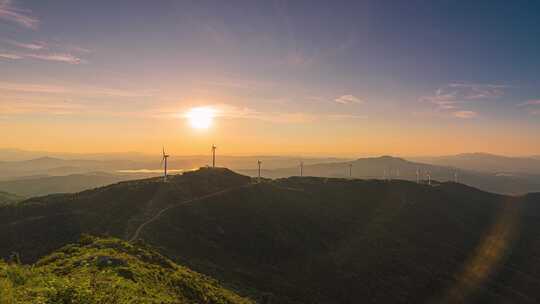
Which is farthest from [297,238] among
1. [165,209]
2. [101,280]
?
[101,280]

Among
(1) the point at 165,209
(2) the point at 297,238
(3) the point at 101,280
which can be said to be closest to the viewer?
(3) the point at 101,280

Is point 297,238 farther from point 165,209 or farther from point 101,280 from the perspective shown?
point 101,280

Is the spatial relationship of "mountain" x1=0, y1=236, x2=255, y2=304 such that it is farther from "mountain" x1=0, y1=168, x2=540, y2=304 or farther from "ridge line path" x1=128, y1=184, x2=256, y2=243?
"ridge line path" x1=128, y1=184, x2=256, y2=243

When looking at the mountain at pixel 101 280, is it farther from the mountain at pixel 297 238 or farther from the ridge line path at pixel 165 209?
the ridge line path at pixel 165 209

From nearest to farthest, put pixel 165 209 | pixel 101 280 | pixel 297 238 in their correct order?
pixel 101 280
pixel 165 209
pixel 297 238

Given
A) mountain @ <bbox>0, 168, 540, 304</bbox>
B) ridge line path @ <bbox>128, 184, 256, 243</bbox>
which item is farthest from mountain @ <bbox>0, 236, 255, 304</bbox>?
ridge line path @ <bbox>128, 184, 256, 243</bbox>

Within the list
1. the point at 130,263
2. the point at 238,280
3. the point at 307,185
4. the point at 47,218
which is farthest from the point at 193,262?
the point at 307,185
